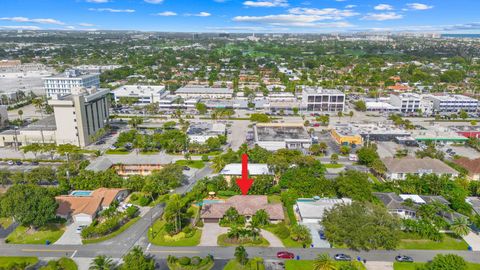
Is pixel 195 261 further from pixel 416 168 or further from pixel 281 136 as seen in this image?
pixel 281 136

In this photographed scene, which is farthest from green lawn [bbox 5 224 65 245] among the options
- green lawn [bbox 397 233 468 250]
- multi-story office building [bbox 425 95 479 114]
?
multi-story office building [bbox 425 95 479 114]

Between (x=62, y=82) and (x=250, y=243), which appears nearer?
(x=250, y=243)

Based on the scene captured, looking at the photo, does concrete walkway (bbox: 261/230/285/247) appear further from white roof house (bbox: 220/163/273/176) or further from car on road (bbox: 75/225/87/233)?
car on road (bbox: 75/225/87/233)

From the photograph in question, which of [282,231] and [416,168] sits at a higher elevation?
[416,168]

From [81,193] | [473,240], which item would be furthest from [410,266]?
[81,193]

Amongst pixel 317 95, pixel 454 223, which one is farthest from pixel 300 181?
pixel 317 95

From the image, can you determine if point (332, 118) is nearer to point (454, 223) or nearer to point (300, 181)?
point (300, 181)
